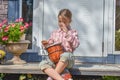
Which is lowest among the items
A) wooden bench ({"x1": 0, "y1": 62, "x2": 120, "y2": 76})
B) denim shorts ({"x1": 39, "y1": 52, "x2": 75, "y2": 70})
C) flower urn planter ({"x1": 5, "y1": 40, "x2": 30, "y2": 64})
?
wooden bench ({"x1": 0, "y1": 62, "x2": 120, "y2": 76})

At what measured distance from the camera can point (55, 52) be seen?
18.6 feet

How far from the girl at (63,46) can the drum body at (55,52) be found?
63mm

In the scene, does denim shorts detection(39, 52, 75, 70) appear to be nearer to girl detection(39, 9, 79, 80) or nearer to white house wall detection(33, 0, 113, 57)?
girl detection(39, 9, 79, 80)

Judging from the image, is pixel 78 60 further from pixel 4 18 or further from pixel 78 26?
pixel 4 18

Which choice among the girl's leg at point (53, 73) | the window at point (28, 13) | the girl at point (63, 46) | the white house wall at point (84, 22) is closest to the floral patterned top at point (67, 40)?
the girl at point (63, 46)

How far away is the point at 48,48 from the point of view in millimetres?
5707

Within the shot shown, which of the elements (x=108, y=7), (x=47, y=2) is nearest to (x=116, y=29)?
(x=108, y=7)

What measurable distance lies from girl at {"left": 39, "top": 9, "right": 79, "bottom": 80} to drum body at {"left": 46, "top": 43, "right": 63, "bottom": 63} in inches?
2.5

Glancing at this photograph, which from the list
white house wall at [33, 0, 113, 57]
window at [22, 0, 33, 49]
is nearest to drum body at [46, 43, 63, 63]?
white house wall at [33, 0, 113, 57]

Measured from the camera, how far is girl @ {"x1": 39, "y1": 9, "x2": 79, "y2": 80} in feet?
18.1

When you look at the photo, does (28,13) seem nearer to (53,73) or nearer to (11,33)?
(11,33)

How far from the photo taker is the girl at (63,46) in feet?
18.1

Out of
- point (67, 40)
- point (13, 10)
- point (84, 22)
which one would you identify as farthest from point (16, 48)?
point (84, 22)

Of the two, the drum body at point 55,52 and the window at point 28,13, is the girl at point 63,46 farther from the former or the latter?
the window at point 28,13
